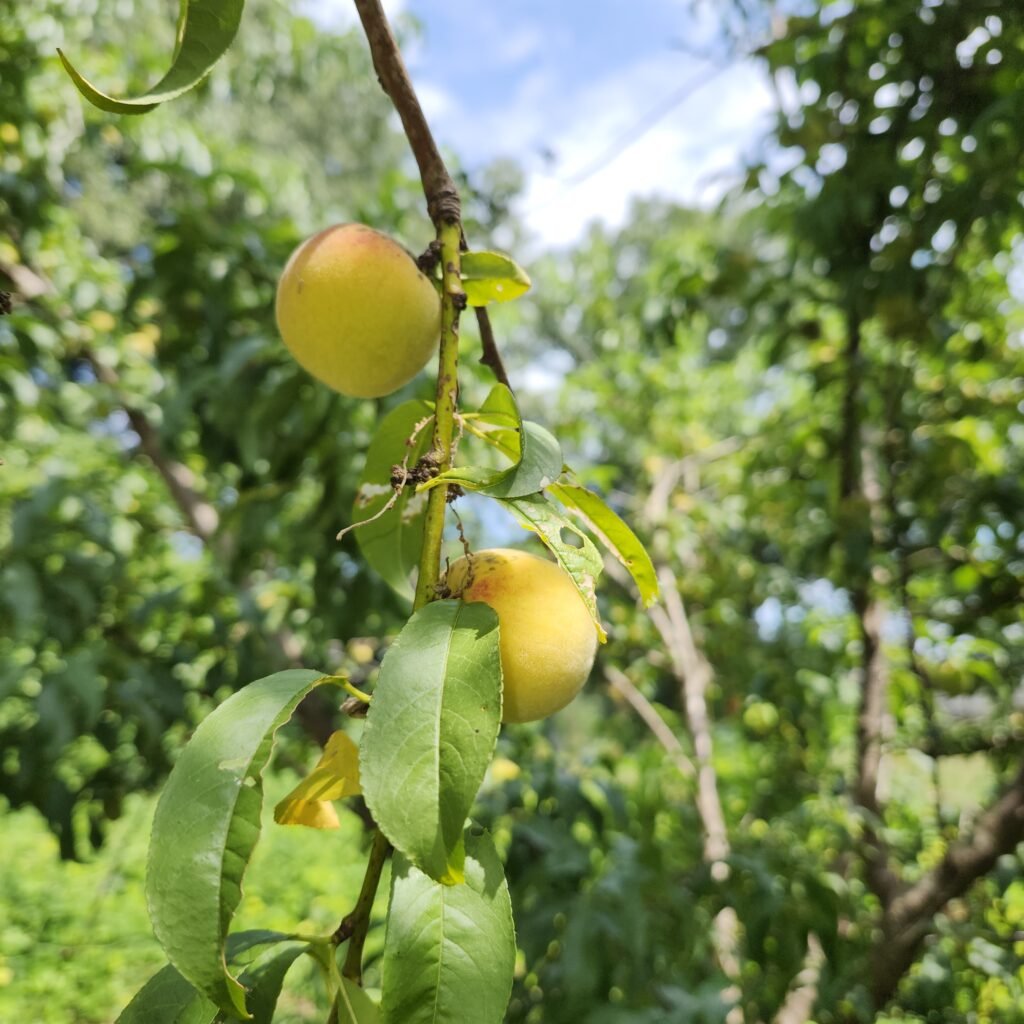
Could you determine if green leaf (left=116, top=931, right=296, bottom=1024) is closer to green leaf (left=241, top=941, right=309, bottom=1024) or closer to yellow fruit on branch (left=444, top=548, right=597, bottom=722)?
green leaf (left=241, top=941, right=309, bottom=1024)

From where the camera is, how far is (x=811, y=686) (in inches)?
104

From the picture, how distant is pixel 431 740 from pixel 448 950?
0.45ft

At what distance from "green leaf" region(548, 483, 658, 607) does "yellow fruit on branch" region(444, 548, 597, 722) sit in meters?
0.07

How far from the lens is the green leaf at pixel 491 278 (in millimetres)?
702

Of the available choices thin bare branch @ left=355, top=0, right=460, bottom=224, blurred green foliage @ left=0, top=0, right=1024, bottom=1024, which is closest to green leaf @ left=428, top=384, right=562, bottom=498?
thin bare branch @ left=355, top=0, right=460, bottom=224

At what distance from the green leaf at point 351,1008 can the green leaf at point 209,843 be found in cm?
11

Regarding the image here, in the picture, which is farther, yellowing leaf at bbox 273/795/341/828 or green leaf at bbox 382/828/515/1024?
yellowing leaf at bbox 273/795/341/828

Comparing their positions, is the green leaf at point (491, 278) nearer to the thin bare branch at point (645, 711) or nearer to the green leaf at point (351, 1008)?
the green leaf at point (351, 1008)

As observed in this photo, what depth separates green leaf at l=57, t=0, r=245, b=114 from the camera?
465 millimetres

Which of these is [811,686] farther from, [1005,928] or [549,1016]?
[549,1016]

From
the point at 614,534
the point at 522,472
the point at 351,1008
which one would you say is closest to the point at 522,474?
the point at 522,472

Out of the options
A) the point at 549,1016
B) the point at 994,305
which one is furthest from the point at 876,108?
the point at 549,1016

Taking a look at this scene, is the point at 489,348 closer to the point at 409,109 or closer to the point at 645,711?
the point at 409,109

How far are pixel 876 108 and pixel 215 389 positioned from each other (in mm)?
1466
